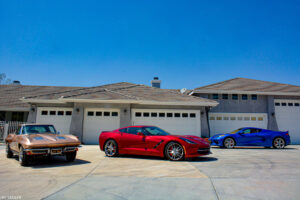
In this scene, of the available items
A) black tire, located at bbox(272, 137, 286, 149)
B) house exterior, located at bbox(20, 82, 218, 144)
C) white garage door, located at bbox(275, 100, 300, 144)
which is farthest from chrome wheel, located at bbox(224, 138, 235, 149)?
white garage door, located at bbox(275, 100, 300, 144)

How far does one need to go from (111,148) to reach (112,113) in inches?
259

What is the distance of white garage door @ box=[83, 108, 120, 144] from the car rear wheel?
6.15 metres

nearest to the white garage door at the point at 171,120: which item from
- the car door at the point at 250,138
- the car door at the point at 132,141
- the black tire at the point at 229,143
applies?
the black tire at the point at 229,143

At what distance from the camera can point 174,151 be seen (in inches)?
289

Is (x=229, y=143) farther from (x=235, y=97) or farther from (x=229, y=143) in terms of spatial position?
(x=235, y=97)

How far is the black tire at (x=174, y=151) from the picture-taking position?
7242mm

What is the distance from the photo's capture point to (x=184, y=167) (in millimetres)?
6078

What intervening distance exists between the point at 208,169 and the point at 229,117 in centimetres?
1183

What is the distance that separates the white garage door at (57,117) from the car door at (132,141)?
Result: 7.90 metres

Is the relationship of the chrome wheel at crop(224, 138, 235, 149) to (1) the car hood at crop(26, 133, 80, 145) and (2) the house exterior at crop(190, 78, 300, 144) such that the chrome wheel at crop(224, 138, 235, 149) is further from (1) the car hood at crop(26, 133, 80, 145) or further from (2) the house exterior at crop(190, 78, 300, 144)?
(1) the car hood at crop(26, 133, 80, 145)

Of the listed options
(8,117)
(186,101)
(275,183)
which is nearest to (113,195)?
(275,183)

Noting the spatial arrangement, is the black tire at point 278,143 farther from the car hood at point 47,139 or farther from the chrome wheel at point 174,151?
the car hood at point 47,139

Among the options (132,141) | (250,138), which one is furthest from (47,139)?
(250,138)

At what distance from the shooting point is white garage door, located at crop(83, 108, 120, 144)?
1449 cm
